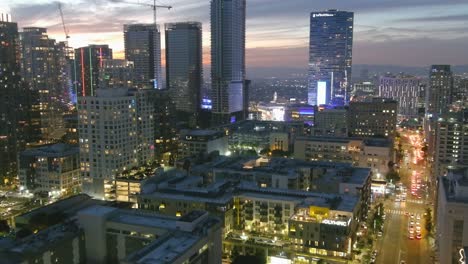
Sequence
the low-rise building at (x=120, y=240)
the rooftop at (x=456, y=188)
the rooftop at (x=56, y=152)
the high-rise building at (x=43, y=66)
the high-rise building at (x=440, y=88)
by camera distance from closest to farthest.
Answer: the low-rise building at (x=120, y=240)
the rooftop at (x=456, y=188)
the rooftop at (x=56, y=152)
the high-rise building at (x=43, y=66)
the high-rise building at (x=440, y=88)

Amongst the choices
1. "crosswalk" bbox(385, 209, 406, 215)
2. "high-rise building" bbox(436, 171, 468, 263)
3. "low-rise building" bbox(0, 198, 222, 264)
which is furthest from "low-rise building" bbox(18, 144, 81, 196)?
"high-rise building" bbox(436, 171, 468, 263)

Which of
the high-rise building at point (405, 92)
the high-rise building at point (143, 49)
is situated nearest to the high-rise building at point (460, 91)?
the high-rise building at point (405, 92)

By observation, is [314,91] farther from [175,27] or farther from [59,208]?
[59,208]

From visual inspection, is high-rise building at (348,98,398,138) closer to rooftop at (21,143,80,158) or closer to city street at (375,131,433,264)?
city street at (375,131,433,264)

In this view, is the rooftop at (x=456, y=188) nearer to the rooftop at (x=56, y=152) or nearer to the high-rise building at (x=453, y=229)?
the high-rise building at (x=453, y=229)

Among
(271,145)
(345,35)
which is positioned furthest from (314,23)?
(271,145)
